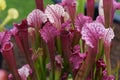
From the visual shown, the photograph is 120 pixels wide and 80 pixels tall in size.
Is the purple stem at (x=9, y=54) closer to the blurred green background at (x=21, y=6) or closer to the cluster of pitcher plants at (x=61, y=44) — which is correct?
the cluster of pitcher plants at (x=61, y=44)

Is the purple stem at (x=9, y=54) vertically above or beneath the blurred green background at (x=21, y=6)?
above

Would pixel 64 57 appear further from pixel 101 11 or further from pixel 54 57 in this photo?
pixel 101 11

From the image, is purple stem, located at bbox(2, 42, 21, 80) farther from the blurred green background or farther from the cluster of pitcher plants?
the blurred green background

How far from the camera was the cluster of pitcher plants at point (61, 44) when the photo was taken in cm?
56

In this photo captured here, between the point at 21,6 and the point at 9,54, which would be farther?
the point at 21,6

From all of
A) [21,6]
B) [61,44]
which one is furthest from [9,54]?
[21,6]

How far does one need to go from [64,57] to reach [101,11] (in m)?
0.12

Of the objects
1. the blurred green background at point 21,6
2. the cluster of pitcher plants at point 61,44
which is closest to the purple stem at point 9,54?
the cluster of pitcher plants at point 61,44

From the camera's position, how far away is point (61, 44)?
0.60 meters

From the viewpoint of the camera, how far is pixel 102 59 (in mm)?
596

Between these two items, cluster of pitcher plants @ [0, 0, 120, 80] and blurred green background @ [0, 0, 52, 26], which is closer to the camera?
cluster of pitcher plants @ [0, 0, 120, 80]

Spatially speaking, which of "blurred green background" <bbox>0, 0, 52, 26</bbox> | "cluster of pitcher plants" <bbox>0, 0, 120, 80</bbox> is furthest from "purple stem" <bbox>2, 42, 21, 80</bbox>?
"blurred green background" <bbox>0, 0, 52, 26</bbox>

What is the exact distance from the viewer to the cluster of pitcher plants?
1.85 ft

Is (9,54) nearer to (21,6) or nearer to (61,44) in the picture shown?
(61,44)
